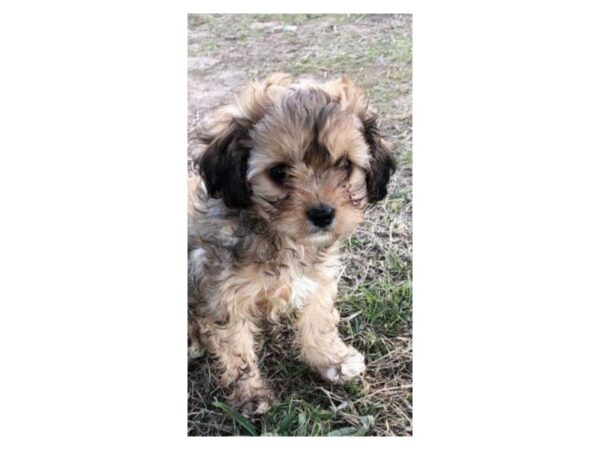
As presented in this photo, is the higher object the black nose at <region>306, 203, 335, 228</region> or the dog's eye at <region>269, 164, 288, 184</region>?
the dog's eye at <region>269, 164, 288, 184</region>

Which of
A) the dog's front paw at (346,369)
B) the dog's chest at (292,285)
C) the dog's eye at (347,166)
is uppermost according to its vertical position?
the dog's eye at (347,166)

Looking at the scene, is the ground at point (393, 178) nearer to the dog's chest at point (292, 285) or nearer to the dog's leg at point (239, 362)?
the dog's leg at point (239, 362)

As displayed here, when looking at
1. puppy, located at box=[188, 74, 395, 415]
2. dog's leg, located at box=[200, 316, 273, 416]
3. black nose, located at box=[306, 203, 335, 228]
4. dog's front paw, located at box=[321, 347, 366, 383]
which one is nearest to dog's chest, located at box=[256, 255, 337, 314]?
puppy, located at box=[188, 74, 395, 415]

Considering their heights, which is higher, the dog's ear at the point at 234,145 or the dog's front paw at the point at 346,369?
the dog's ear at the point at 234,145

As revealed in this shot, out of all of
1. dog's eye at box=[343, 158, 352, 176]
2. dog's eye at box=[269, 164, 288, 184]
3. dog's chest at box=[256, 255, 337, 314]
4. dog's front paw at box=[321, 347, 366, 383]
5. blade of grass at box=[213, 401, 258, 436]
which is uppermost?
dog's eye at box=[343, 158, 352, 176]

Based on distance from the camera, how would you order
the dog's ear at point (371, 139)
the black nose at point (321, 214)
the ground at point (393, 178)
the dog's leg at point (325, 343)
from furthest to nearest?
the dog's leg at point (325, 343) → the ground at point (393, 178) → the dog's ear at point (371, 139) → the black nose at point (321, 214)

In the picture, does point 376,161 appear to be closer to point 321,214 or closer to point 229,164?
point 321,214

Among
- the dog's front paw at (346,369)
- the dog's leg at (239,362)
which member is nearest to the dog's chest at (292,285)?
the dog's leg at (239,362)

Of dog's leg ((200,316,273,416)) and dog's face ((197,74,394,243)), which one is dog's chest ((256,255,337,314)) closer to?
dog's leg ((200,316,273,416))

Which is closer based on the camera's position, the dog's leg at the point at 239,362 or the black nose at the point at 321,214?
the black nose at the point at 321,214
